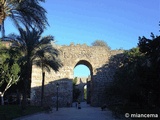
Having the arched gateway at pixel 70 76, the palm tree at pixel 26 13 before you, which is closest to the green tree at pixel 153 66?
the palm tree at pixel 26 13

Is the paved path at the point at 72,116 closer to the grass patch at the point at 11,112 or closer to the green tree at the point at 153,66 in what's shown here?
the grass patch at the point at 11,112

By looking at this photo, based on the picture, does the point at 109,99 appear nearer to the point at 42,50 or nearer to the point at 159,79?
the point at 42,50

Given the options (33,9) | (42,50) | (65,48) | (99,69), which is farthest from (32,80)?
(33,9)

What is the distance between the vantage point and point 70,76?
41875mm

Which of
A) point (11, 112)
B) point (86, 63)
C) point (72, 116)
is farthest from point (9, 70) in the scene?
point (72, 116)

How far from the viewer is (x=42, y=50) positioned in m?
25.9

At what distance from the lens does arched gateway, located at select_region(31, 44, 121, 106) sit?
40.9m

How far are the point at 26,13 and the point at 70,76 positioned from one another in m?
31.7

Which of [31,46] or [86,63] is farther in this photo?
[86,63]

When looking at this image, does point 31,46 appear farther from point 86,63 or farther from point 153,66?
point 86,63

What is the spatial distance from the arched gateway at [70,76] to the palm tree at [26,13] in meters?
30.6

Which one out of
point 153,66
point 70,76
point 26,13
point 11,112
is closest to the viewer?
point 26,13

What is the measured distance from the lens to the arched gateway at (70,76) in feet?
134

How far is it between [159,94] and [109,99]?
27.1 meters
